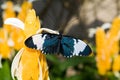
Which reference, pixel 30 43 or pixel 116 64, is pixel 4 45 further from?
pixel 30 43


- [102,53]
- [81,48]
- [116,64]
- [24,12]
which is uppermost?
[81,48]

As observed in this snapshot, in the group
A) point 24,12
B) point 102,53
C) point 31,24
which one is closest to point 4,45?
point 24,12

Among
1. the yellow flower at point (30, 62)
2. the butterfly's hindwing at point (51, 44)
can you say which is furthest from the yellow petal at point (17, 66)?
the butterfly's hindwing at point (51, 44)

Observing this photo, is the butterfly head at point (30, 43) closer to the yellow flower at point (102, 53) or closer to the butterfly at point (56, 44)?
the butterfly at point (56, 44)

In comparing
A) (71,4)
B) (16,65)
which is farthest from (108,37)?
(71,4)

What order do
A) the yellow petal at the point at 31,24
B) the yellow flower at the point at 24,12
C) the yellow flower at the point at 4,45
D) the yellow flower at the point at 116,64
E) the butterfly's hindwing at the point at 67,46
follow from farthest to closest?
the yellow flower at the point at 116,64 < the yellow flower at the point at 4,45 < the yellow flower at the point at 24,12 < the yellow petal at the point at 31,24 < the butterfly's hindwing at the point at 67,46

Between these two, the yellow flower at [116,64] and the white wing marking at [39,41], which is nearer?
the white wing marking at [39,41]

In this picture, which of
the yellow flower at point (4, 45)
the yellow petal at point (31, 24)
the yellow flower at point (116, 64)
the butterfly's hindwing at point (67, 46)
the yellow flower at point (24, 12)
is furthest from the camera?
the yellow flower at point (116, 64)
